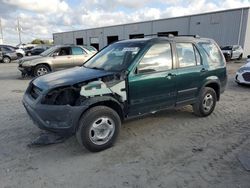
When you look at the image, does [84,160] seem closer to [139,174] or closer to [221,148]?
[139,174]

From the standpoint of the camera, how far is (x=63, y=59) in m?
12.1

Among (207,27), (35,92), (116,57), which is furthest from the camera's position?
(207,27)

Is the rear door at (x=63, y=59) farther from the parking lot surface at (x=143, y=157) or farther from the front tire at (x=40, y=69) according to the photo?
the parking lot surface at (x=143, y=157)

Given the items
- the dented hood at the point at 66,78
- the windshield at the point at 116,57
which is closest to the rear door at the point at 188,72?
the windshield at the point at 116,57

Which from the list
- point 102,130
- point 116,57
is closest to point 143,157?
point 102,130

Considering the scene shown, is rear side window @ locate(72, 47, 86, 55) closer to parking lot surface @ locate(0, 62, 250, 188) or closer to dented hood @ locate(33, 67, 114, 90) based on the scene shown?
parking lot surface @ locate(0, 62, 250, 188)

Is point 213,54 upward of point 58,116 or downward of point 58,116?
upward

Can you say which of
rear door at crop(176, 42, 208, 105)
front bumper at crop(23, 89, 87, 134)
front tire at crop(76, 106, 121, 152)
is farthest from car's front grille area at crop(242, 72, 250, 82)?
front bumper at crop(23, 89, 87, 134)

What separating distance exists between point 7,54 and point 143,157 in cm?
2168

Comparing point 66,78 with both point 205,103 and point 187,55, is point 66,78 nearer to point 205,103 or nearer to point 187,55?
point 187,55

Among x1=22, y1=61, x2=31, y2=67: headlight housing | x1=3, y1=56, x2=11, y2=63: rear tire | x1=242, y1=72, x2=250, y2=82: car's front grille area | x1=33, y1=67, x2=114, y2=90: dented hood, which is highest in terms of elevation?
x1=33, y1=67, x2=114, y2=90: dented hood

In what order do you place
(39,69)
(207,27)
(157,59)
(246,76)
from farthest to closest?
(207,27) < (39,69) < (246,76) < (157,59)

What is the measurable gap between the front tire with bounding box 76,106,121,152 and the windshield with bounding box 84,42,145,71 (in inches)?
34.2

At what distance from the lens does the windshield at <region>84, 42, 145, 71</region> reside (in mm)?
4398
